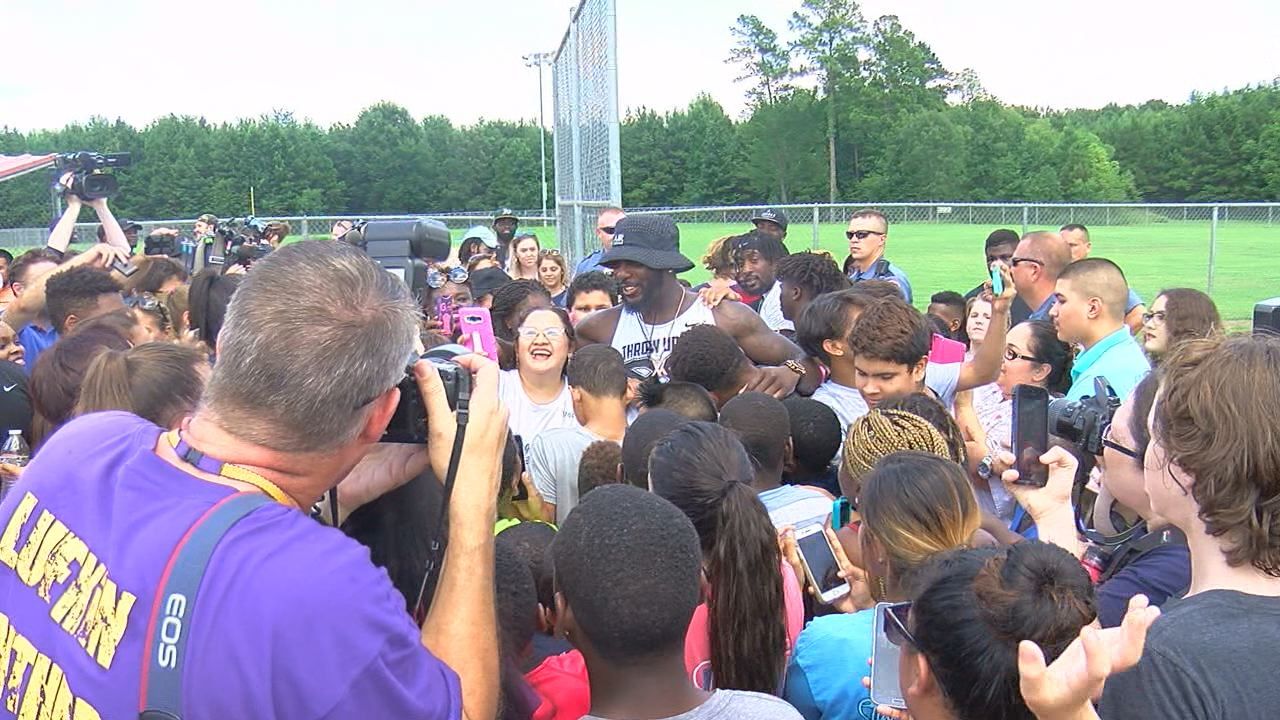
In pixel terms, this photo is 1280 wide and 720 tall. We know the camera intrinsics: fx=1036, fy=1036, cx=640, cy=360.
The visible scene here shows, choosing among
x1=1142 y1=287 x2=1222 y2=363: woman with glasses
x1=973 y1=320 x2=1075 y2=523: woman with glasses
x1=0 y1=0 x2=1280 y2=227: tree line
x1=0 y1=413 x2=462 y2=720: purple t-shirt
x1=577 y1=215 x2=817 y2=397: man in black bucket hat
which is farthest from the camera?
x1=0 y1=0 x2=1280 y2=227: tree line

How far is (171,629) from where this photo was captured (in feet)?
4.81

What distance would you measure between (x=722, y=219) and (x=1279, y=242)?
1107 cm

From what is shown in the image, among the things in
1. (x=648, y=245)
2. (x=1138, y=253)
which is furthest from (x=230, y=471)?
(x=1138, y=253)

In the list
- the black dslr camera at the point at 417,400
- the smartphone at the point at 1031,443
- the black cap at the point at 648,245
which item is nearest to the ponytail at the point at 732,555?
the smartphone at the point at 1031,443

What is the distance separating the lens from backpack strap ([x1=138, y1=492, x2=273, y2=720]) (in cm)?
146

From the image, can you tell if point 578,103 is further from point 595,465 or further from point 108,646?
point 108,646

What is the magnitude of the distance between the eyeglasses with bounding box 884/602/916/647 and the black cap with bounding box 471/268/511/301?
670 cm

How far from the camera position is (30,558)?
165cm

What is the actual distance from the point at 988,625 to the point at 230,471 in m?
1.32

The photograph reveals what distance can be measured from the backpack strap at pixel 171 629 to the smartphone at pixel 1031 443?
2151 mm

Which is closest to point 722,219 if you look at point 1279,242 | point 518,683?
point 1279,242

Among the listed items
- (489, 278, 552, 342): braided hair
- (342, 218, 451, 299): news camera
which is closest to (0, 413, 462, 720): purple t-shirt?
(342, 218, 451, 299): news camera

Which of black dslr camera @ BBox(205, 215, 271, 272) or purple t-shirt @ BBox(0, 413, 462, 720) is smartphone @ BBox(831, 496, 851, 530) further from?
black dslr camera @ BBox(205, 215, 271, 272)

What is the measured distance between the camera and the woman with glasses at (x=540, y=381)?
4984 millimetres
